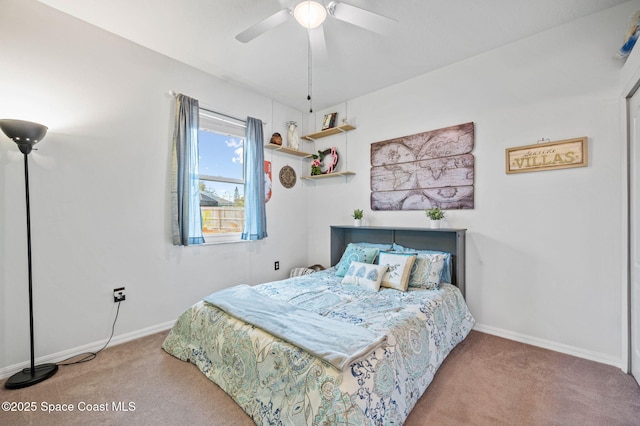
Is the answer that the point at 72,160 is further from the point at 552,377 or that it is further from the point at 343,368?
the point at 552,377

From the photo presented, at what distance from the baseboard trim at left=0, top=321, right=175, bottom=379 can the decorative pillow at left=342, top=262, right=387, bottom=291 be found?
1961mm

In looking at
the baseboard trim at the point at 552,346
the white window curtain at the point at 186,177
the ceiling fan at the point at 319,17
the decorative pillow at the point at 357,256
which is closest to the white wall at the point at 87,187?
the white window curtain at the point at 186,177

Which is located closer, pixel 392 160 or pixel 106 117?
pixel 106 117

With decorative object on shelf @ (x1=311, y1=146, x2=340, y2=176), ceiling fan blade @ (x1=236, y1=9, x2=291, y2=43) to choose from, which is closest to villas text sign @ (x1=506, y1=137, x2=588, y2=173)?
decorative object on shelf @ (x1=311, y1=146, x2=340, y2=176)

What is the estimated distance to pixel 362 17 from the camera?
177 cm

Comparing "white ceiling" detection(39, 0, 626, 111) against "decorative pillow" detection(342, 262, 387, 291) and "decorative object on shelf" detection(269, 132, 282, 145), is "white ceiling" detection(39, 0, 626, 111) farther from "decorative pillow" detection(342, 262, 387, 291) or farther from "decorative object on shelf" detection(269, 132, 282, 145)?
"decorative pillow" detection(342, 262, 387, 291)

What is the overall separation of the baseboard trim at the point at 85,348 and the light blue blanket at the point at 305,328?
103 cm

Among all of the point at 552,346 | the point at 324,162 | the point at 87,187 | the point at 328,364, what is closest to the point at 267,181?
the point at 324,162

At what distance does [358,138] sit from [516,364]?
115 inches

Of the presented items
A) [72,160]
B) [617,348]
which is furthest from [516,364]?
[72,160]

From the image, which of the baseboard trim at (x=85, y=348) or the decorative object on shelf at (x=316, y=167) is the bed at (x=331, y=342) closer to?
the baseboard trim at (x=85, y=348)

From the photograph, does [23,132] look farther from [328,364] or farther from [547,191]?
[547,191]

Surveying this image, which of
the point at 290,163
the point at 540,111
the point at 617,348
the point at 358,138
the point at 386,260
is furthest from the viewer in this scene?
the point at 290,163

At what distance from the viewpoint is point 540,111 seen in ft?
7.91
